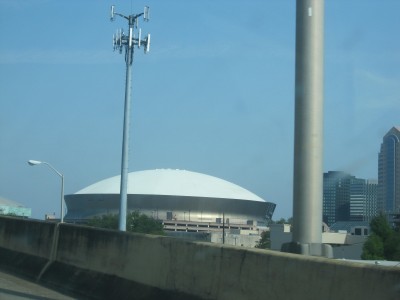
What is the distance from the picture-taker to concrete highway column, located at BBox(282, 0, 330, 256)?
11.8m

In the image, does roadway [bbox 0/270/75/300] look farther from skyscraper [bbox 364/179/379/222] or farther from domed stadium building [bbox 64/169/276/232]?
domed stadium building [bbox 64/169/276/232]

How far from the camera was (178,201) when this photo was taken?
139 m

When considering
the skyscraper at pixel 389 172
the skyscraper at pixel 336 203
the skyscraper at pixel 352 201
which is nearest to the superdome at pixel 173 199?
the skyscraper at pixel 336 203

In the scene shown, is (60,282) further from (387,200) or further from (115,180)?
(115,180)

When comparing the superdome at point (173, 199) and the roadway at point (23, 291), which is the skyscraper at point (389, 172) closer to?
the roadway at point (23, 291)

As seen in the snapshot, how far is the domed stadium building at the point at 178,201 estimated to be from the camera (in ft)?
449

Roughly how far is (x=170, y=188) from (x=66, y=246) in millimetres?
125427

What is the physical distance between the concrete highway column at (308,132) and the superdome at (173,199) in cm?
12388

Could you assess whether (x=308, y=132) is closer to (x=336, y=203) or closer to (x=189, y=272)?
(x=189, y=272)

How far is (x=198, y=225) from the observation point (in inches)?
5349

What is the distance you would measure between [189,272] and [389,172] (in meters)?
62.4

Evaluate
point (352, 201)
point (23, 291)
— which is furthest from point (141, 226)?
point (23, 291)

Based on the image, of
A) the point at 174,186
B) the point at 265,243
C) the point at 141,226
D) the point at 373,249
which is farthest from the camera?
the point at 174,186

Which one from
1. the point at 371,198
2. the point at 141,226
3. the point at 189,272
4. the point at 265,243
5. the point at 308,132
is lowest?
the point at 265,243
